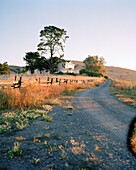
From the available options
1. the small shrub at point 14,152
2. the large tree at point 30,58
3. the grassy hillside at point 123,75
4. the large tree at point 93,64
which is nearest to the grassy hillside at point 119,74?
the grassy hillside at point 123,75

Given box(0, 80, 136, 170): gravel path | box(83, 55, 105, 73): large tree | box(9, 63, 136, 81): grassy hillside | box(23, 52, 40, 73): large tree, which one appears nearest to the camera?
box(0, 80, 136, 170): gravel path

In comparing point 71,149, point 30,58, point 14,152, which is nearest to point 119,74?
point 30,58

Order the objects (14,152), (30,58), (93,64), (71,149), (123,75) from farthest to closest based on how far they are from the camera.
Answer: (123,75), (93,64), (30,58), (71,149), (14,152)

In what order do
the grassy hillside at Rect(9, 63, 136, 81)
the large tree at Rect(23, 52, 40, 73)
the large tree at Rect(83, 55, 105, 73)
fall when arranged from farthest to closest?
the grassy hillside at Rect(9, 63, 136, 81)
the large tree at Rect(83, 55, 105, 73)
the large tree at Rect(23, 52, 40, 73)

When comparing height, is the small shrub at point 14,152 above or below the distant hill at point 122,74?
below

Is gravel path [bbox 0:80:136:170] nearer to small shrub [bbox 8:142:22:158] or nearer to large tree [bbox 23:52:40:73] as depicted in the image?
small shrub [bbox 8:142:22:158]

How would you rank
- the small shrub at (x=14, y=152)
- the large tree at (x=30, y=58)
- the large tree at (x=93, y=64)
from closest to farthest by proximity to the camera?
the small shrub at (x=14, y=152) → the large tree at (x=30, y=58) → the large tree at (x=93, y=64)

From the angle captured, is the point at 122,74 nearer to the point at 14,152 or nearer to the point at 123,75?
the point at 123,75

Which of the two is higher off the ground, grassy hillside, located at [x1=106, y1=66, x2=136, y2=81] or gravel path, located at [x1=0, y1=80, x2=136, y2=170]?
grassy hillside, located at [x1=106, y1=66, x2=136, y2=81]

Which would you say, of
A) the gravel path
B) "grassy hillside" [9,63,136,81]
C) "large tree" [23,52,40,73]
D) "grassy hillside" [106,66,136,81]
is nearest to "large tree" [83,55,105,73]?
"grassy hillside" [9,63,136,81]

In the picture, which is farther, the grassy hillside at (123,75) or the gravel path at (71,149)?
the grassy hillside at (123,75)

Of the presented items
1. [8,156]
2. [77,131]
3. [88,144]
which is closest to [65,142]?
[88,144]

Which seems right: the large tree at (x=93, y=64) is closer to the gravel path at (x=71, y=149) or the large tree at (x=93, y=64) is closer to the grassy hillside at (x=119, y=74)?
the grassy hillside at (x=119, y=74)

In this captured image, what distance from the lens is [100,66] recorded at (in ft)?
239
